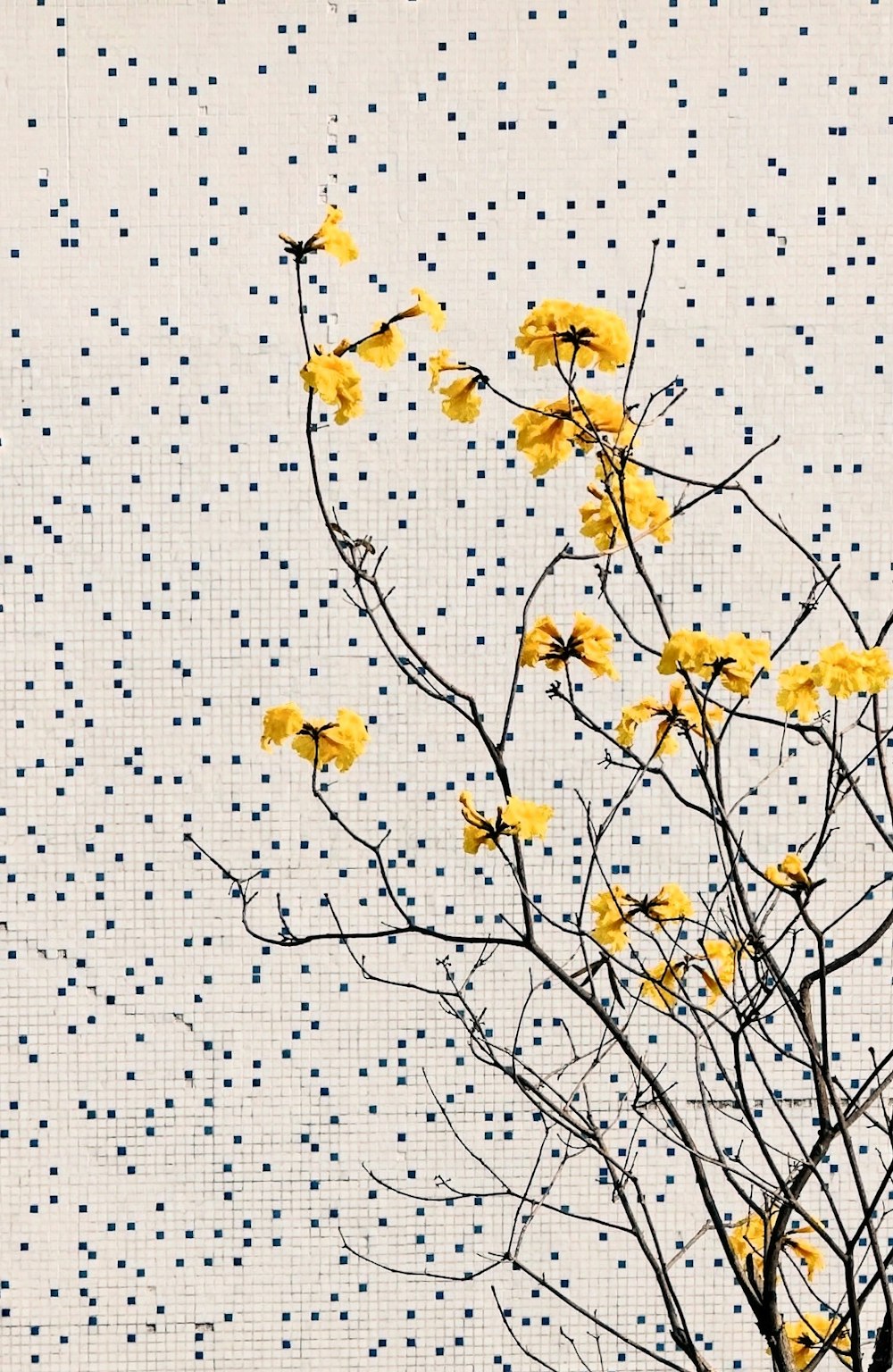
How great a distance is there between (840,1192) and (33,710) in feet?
4.35

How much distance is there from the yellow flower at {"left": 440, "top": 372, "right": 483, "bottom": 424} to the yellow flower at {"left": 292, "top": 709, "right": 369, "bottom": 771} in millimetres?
265

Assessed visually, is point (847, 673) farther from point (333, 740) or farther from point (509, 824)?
Result: point (333, 740)

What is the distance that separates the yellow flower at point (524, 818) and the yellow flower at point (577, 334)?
0.35 meters

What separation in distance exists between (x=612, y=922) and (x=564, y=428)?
0.42 meters

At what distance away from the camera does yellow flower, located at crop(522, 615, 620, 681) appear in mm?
1024

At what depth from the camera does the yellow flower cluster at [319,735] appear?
3.32ft

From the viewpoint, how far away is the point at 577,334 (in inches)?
35.7

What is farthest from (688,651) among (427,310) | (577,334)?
(427,310)

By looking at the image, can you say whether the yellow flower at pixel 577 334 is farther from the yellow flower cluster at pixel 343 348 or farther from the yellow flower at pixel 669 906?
the yellow flower at pixel 669 906

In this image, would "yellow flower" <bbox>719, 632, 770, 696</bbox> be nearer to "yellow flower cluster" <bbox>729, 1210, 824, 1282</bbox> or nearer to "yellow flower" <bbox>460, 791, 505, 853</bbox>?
"yellow flower" <bbox>460, 791, 505, 853</bbox>

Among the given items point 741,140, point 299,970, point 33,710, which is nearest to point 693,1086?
point 299,970

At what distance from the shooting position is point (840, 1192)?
172cm

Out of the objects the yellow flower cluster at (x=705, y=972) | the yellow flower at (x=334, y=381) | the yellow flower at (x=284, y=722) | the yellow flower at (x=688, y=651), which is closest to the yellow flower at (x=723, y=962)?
the yellow flower cluster at (x=705, y=972)

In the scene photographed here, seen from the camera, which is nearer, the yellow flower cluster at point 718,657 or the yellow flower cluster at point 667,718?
the yellow flower cluster at point 718,657
